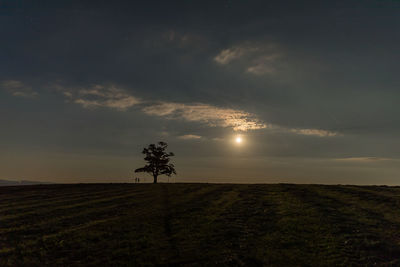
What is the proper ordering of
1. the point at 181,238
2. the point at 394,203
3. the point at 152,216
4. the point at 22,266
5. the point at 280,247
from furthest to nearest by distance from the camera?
the point at 394,203 → the point at 152,216 → the point at 181,238 → the point at 280,247 → the point at 22,266

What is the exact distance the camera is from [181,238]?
87.2 ft

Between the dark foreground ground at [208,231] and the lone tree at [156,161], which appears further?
the lone tree at [156,161]

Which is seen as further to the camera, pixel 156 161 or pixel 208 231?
pixel 156 161

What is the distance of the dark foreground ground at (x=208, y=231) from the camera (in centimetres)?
2234

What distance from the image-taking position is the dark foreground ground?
22.3 meters

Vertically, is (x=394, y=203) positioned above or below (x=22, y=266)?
above

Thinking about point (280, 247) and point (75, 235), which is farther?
point (75, 235)

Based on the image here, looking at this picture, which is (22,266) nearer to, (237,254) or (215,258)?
(215,258)

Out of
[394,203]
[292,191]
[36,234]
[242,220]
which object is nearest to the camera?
[36,234]

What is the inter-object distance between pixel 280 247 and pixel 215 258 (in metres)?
5.87

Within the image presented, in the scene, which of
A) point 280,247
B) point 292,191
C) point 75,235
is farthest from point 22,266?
point 292,191

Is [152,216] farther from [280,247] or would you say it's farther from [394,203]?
[394,203]

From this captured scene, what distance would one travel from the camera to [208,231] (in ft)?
93.6

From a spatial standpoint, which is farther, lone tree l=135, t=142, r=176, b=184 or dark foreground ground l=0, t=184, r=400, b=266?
lone tree l=135, t=142, r=176, b=184
